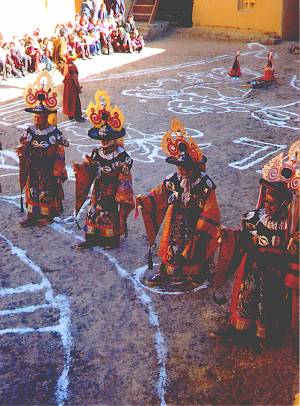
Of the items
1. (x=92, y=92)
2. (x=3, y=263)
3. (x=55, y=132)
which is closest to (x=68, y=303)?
(x=3, y=263)

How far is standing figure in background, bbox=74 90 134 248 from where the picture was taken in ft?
20.5

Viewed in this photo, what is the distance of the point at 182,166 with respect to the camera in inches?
214

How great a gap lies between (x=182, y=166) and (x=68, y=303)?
5.93ft

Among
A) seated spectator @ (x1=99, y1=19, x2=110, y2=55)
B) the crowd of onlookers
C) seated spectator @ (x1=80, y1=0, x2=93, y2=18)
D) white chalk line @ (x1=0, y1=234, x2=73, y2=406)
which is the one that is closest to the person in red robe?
the crowd of onlookers

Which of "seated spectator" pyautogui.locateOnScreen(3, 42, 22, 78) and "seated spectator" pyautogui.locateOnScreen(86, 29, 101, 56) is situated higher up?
"seated spectator" pyautogui.locateOnScreen(86, 29, 101, 56)

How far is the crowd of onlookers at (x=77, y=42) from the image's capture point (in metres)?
17.4

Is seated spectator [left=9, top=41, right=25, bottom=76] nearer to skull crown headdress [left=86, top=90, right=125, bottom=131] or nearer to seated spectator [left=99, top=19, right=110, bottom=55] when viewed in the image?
seated spectator [left=99, top=19, right=110, bottom=55]

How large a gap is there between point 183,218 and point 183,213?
0.17ft

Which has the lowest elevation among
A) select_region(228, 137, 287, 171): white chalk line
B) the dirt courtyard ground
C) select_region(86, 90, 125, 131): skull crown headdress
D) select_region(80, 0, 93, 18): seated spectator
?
the dirt courtyard ground

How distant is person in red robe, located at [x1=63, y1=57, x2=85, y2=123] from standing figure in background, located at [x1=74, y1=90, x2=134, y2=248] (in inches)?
231

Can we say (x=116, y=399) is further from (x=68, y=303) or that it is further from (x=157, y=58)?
(x=157, y=58)

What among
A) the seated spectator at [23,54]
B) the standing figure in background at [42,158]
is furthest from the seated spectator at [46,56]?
the standing figure in background at [42,158]

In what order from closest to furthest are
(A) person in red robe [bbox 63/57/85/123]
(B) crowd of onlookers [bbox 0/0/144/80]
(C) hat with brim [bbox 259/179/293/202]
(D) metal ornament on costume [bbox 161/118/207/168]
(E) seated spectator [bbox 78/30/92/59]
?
(C) hat with brim [bbox 259/179/293/202], (D) metal ornament on costume [bbox 161/118/207/168], (A) person in red robe [bbox 63/57/85/123], (B) crowd of onlookers [bbox 0/0/144/80], (E) seated spectator [bbox 78/30/92/59]

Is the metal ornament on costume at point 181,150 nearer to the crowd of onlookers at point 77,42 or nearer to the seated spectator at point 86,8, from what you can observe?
the crowd of onlookers at point 77,42
